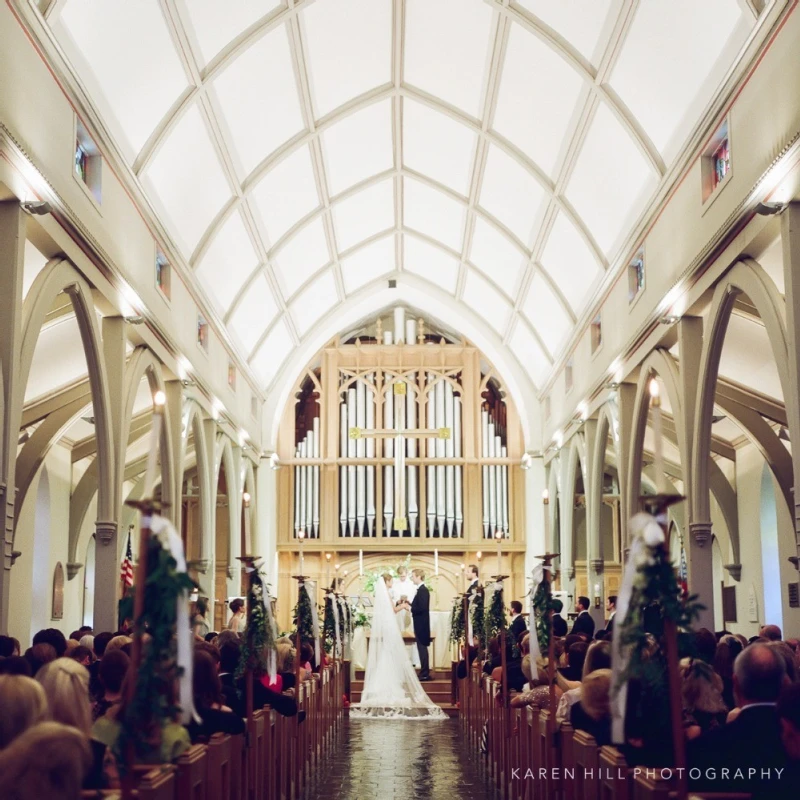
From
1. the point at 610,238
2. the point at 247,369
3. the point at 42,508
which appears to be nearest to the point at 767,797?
the point at 610,238

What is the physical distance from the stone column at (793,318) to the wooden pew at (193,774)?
4.21 metres

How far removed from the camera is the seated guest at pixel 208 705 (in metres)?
5.27

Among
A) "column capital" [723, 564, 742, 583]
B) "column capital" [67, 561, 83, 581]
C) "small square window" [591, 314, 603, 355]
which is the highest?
"small square window" [591, 314, 603, 355]

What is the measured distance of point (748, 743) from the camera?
421 centimetres

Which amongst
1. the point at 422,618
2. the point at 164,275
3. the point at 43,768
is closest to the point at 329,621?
the point at 422,618

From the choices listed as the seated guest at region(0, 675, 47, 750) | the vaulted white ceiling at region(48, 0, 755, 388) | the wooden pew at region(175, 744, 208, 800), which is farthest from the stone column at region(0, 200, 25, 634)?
the seated guest at region(0, 675, 47, 750)

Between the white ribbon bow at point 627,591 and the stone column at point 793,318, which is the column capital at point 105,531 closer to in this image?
the stone column at point 793,318

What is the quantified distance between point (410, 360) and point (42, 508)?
8084 mm

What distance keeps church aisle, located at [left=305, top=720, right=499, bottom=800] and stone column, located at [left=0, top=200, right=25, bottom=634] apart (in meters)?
3.16

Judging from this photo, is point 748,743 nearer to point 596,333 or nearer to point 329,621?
point 329,621

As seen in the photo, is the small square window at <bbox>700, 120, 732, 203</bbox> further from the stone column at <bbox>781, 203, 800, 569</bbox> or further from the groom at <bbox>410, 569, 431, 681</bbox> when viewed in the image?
the groom at <bbox>410, 569, 431, 681</bbox>

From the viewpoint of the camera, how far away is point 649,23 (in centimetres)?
1002

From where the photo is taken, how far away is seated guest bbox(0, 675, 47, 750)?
338 centimetres

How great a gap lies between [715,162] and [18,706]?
8.24m
